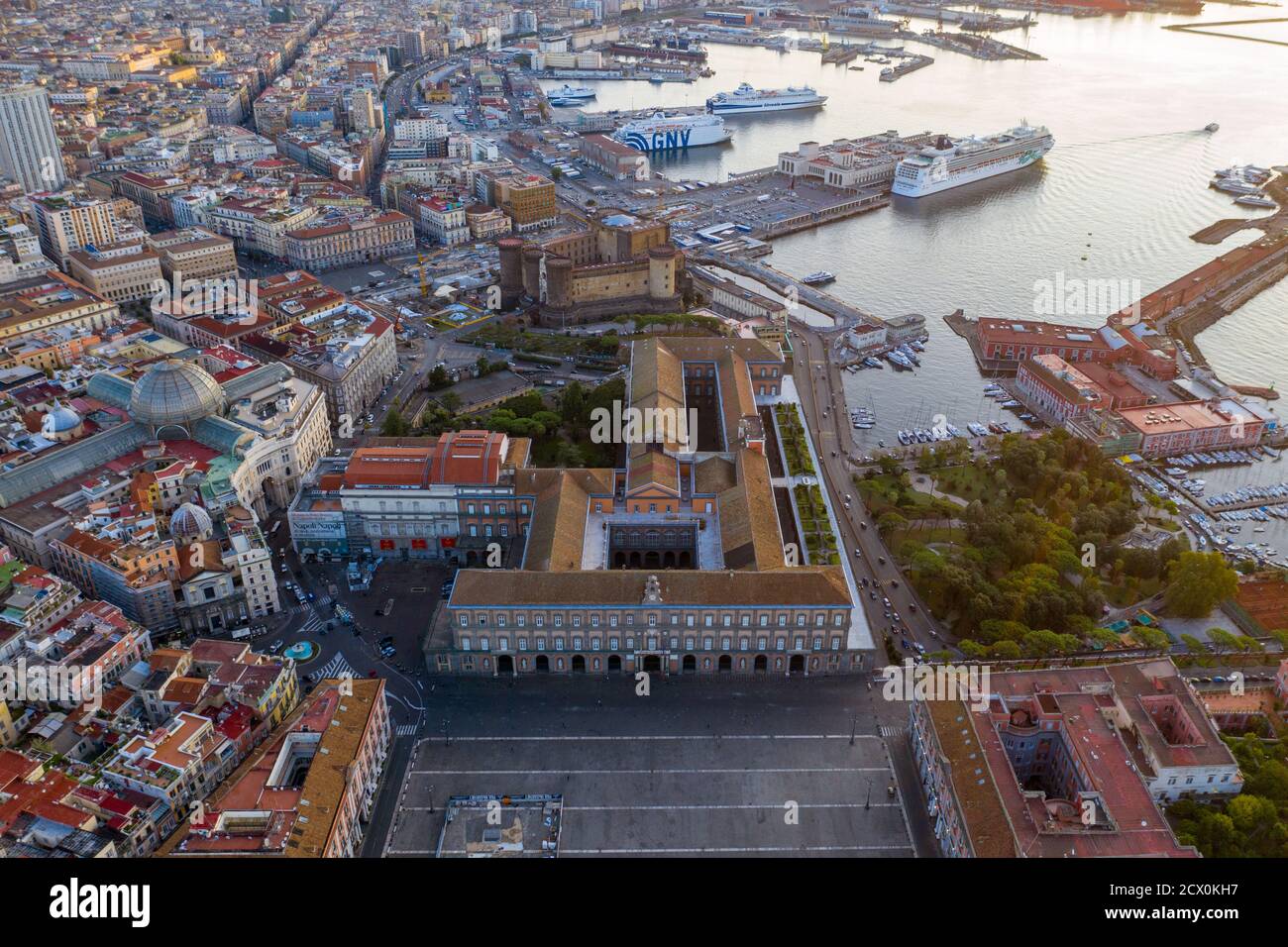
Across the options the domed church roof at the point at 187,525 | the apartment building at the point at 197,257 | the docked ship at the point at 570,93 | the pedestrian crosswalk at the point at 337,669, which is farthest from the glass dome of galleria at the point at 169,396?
the docked ship at the point at 570,93

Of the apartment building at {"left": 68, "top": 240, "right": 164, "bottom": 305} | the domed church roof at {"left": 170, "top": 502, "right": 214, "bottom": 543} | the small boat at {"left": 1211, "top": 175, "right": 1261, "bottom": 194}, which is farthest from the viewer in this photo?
the small boat at {"left": 1211, "top": 175, "right": 1261, "bottom": 194}

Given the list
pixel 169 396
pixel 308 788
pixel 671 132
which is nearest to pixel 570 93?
pixel 671 132

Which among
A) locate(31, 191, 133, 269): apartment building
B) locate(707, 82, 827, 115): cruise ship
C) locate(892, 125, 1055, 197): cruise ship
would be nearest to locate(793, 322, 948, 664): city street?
locate(892, 125, 1055, 197): cruise ship

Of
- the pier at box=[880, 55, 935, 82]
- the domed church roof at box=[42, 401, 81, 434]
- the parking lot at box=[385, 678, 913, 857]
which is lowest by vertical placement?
the parking lot at box=[385, 678, 913, 857]

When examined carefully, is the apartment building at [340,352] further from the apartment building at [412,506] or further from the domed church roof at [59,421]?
the domed church roof at [59,421]

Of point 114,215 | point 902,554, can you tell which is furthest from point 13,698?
point 114,215

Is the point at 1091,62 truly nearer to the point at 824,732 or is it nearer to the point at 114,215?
the point at 114,215

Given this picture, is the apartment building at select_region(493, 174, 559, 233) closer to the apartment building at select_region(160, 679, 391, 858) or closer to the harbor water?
the harbor water
